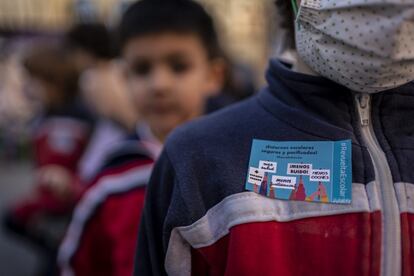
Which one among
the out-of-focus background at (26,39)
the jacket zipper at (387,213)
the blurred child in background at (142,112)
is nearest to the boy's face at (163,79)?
the blurred child in background at (142,112)

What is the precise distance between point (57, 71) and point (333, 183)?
8.89 ft

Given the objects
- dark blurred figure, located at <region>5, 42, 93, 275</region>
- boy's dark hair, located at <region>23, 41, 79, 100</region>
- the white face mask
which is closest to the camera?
the white face mask

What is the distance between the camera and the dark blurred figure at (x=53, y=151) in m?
A: 2.92

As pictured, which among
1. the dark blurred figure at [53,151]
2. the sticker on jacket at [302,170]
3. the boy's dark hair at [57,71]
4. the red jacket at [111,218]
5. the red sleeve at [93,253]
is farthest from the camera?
the boy's dark hair at [57,71]

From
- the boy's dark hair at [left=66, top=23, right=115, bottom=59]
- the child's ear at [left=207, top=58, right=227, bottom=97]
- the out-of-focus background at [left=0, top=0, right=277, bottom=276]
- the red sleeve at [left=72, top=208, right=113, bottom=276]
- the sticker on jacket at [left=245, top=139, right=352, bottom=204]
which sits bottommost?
the out-of-focus background at [left=0, top=0, right=277, bottom=276]

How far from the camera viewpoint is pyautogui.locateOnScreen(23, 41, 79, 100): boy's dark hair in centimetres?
344

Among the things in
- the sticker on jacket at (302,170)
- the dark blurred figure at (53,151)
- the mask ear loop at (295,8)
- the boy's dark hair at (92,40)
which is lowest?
the dark blurred figure at (53,151)

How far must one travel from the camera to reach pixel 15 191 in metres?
7.91

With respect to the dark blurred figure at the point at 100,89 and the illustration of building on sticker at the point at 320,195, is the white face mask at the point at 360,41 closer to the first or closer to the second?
the illustration of building on sticker at the point at 320,195

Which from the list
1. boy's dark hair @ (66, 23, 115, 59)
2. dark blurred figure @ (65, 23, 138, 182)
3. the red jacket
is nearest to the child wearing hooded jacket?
the red jacket

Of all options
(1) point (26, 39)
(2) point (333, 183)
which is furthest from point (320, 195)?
(1) point (26, 39)

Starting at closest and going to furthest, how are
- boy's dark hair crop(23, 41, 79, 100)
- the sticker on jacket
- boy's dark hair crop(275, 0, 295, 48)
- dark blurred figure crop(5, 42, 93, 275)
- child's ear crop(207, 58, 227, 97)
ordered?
the sticker on jacket < boy's dark hair crop(275, 0, 295, 48) < child's ear crop(207, 58, 227, 97) < dark blurred figure crop(5, 42, 93, 275) < boy's dark hair crop(23, 41, 79, 100)

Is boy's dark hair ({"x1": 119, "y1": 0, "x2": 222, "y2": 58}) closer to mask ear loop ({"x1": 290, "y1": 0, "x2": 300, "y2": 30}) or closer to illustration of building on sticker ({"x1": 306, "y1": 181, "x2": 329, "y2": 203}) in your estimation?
mask ear loop ({"x1": 290, "y1": 0, "x2": 300, "y2": 30})

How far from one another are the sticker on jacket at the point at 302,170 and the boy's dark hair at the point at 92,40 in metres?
2.51
